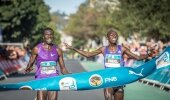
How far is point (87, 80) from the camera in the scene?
11531mm

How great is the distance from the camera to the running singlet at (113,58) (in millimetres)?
11789

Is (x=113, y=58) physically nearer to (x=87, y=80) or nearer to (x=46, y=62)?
(x=87, y=80)

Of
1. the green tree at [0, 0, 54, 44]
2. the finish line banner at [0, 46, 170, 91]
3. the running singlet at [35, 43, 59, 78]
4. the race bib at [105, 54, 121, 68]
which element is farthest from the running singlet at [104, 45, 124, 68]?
the green tree at [0, 0, 54, 44]

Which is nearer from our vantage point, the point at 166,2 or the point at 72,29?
the point at 166,2

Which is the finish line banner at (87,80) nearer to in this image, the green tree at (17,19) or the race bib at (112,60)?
the race bib at (112,60)

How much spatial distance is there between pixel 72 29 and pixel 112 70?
125 meters

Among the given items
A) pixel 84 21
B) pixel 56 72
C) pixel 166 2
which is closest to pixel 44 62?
pixel 56 72

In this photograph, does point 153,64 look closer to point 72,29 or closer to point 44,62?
point 44,62

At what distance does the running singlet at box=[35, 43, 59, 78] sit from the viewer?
36.9ft

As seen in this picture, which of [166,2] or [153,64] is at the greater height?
[166,2]

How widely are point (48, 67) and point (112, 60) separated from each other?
1.48 meters

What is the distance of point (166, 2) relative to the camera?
4009 cm

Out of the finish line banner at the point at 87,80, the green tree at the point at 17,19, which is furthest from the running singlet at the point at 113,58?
the green tree at the point at 17,19

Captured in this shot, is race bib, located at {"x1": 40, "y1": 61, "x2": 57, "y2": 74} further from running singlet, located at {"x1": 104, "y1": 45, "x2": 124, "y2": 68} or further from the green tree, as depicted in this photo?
the green tree
